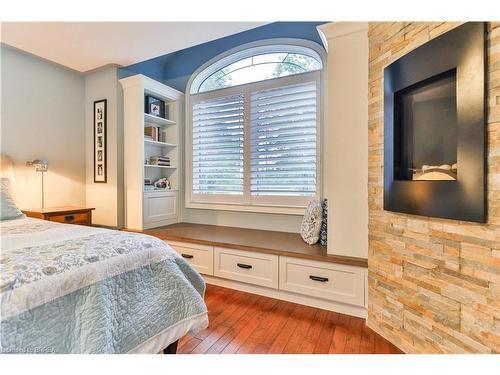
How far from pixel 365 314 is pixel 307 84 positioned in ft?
7.23

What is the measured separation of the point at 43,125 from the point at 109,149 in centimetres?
70

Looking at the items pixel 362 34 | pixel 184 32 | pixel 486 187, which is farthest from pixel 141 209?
pixel 486 187

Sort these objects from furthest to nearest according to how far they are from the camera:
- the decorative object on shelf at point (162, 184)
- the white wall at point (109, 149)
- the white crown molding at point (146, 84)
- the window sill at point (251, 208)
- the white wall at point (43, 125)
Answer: the decorative object on shelf at point (162, 184) → the white wall at point (109, 149) → the white crown molding at point (146, 84) → the window sill at point (251, 208) → the white wall at point (43, 125)

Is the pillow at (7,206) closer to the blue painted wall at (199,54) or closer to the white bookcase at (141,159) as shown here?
the white bookcase at (141,159)

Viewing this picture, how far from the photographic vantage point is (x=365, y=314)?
186 cm

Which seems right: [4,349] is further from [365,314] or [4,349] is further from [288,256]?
[365,314]

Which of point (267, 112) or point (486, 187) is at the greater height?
point (267, 112)

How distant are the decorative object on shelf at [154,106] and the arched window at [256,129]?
344 millimetres

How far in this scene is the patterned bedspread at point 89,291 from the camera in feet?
2.68

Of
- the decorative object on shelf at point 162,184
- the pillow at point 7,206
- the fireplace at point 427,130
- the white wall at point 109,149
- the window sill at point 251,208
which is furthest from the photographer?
the decorative object on shelf at point 162,184

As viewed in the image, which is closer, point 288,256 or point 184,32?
point 288,256

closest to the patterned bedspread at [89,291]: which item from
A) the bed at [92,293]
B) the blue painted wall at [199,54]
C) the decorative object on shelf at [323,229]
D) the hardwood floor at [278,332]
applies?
the bed at [92,293]

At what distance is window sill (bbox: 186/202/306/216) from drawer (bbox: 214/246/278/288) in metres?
→ 0.72
